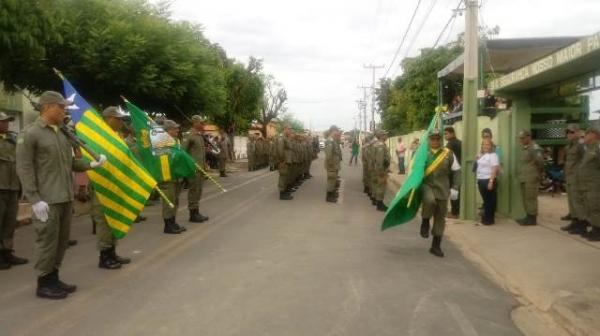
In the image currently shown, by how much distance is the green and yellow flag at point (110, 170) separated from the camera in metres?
6.83

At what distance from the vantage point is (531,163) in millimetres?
10117

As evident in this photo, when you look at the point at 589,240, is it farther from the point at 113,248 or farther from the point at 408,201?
the point at 113,248

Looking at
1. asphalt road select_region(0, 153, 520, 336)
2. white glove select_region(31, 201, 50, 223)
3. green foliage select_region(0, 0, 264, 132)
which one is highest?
green foliage select_region(0, 0, 264, 132)

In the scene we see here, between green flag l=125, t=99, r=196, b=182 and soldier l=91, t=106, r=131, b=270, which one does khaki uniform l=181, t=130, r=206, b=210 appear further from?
soldier l=91, t=106, r=131, b=270

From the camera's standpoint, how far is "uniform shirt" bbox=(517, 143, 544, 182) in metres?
10.1

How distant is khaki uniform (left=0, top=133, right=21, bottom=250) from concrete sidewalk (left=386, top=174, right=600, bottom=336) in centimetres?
586

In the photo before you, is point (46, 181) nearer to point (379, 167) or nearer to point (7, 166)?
point (7, 166)

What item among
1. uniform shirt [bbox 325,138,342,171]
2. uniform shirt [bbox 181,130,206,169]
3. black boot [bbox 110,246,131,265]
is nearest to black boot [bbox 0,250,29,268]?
black boot [bbox 110,246,131,265]

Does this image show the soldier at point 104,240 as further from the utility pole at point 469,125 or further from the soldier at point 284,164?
the soldier at point 284,164

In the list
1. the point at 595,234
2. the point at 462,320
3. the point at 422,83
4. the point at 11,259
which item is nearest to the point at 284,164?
the point at 595,234

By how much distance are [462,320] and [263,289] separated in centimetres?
197

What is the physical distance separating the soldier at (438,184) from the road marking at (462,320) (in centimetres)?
244

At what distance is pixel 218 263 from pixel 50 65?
9923 mm

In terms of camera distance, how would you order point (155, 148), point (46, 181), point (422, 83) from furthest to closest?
point (422, 83), point (155, 148), point (46, 181)
